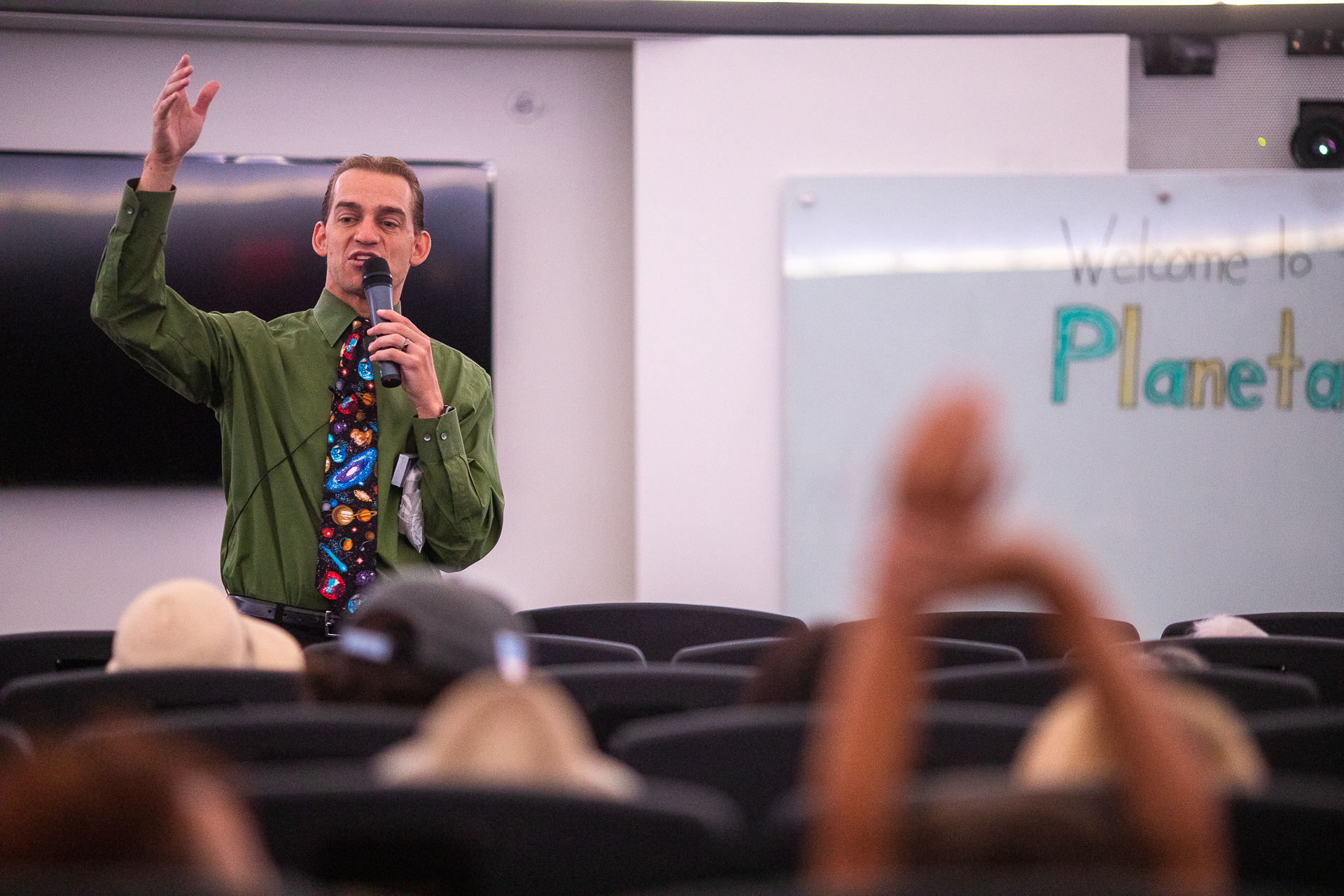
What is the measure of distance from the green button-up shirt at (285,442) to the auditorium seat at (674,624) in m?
0.35

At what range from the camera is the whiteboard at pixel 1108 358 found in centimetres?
399

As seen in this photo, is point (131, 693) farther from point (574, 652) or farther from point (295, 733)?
point (574, 652)

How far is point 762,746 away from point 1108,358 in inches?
128

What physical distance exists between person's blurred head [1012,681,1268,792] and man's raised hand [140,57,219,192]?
6.68ft

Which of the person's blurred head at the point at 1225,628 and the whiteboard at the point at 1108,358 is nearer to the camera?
the person's blurred head at the point at 1225,628

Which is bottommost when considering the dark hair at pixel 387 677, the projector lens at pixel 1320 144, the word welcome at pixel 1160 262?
the dark hair at pixel 387 677

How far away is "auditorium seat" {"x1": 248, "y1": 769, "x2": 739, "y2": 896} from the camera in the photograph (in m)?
0.83

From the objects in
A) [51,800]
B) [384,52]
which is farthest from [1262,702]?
[384,52]

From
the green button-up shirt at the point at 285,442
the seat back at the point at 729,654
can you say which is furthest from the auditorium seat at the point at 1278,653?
the green button-up shirt at the point at 285,442

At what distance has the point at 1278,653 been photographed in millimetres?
1773

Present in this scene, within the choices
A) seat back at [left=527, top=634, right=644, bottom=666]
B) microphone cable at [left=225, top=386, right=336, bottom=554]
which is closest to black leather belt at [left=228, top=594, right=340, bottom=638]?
microphone cable at [left=225, top=386, right=336, bottom=554]

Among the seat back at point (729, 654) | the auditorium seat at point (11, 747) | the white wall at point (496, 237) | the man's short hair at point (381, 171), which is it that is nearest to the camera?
the auditorium seat at point (11, 747)

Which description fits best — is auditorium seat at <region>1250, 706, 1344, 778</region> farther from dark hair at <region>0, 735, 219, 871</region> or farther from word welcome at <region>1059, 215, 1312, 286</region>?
word welcome at <region>1059, 215, 1312, 286</region>

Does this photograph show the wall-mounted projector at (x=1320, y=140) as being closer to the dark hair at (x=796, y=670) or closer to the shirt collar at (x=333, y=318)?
the shirt collar at (x=333, y=318)
